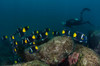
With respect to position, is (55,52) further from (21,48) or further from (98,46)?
(98,46)

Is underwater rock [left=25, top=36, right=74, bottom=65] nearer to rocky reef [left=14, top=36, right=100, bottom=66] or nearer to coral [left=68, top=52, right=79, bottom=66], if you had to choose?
rocky reef [left=14, top=36, right=100, bottom=66]

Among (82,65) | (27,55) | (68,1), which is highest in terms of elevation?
(68,1)

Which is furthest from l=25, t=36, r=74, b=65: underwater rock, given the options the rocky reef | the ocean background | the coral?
the ocean background

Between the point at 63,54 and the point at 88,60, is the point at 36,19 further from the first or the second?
the point at 88,60

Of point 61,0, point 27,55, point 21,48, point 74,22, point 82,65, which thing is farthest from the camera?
point 61,0

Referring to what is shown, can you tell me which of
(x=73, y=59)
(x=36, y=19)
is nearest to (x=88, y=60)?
(x=73, y=59)

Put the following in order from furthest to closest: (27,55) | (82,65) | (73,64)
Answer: (27,55) → (73,64) → (82,65)

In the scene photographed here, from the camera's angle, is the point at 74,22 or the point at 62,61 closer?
the point at 62,61

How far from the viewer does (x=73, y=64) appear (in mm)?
4344

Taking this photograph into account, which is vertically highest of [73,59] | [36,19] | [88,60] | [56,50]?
[56,50]

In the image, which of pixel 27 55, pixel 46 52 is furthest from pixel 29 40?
pixel 46 52

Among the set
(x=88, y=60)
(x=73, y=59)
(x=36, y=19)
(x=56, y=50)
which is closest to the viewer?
(x=88, y=60)

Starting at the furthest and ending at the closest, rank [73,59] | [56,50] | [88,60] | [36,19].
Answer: [36,19]
[56,50]
[73,59]
[88,60]

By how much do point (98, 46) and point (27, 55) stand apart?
6617mm
